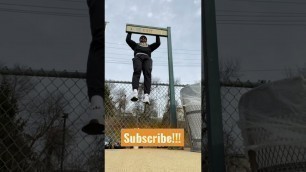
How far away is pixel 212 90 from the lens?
67.6 inches

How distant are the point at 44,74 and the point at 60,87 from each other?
0.12m

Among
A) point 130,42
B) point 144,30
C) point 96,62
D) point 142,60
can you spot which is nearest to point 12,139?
point 96,62

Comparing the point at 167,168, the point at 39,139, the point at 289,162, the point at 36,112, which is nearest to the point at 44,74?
the point at 36,112

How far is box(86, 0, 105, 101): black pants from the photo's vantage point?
159 centimetres

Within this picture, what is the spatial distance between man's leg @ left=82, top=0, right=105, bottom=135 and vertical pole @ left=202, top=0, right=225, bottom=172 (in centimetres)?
58

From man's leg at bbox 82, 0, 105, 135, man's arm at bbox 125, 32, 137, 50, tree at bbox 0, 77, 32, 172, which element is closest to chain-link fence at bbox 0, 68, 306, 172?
tree at bbox 0, 77, 32, 172

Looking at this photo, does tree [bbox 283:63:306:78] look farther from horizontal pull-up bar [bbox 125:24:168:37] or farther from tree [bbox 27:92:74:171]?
horizontal pull-up bar [bbox 125:24:168:37]

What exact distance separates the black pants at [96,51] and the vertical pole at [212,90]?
0.58 meters

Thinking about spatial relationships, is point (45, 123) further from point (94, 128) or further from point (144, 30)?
point (144, 30)

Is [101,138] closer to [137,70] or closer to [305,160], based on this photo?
[305,160]

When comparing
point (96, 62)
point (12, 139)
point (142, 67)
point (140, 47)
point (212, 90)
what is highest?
point (140, 47)

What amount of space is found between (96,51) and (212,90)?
2.18 feet

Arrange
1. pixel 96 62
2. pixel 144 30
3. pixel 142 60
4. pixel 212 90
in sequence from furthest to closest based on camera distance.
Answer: pixel 144 30 → pixel 142 60 → pixel 212 90 → pixel 96 62

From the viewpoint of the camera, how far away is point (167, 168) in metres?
3.47
